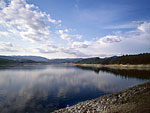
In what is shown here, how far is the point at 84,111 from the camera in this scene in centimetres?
1155

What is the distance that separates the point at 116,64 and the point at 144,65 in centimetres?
3587

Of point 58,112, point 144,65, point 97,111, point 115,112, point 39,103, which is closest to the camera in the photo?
point 115,112

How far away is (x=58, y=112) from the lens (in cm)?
1315

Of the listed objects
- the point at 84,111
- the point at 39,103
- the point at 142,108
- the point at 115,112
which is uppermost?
the point at 142,108

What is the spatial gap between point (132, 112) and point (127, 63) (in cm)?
10837

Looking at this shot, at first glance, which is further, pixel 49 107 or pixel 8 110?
pixel 49 107

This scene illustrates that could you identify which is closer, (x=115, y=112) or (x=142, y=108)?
(x=142, y=108)

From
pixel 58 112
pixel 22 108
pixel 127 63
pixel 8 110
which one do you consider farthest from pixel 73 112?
pixel 127 63

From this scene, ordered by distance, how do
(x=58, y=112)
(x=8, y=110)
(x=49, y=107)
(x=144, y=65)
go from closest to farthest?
(x=58, y=112) < (x=8, y=110) < (x=49, y=107) < (x=144, y=65)

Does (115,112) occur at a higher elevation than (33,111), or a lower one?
higher

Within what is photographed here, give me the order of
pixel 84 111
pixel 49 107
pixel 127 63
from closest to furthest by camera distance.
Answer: pixel 84 111
pixel 49 107
pixel 127 63

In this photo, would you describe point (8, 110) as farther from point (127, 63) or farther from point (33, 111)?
point (127, 63)

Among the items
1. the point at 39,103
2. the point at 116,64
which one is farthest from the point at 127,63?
the point at 39,103

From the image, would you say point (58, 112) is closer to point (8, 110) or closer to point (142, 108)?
point (8, 110)
